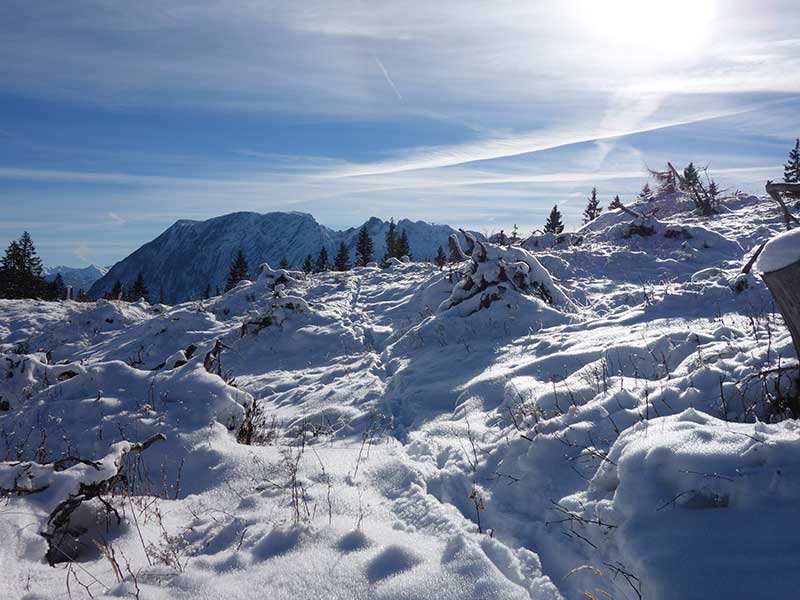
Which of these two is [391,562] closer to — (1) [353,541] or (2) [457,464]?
(1) [353,541]

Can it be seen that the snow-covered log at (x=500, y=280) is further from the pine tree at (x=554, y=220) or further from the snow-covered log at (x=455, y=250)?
the pine tree at (x=554, y=220)

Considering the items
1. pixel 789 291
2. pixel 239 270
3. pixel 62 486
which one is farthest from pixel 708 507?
pixel 239 270

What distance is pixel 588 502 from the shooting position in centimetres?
320

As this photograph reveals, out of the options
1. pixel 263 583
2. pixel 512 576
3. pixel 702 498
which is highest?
pixel 702 498

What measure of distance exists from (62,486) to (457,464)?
3.34 metres

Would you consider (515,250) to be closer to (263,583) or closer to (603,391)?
(603,391)

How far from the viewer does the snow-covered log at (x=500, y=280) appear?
10.1m

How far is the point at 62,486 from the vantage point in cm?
343

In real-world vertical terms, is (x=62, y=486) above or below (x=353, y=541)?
above

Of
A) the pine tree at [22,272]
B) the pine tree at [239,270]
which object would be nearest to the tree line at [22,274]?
the pine tree at [22,272]

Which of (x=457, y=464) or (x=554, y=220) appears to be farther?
(x=554, y=220)

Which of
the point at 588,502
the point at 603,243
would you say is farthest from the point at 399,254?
the point at 588,502

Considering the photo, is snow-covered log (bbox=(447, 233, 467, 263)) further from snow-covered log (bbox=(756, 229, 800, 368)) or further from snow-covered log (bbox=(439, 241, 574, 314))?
snow-covered log (bbox=(756, 229, 800, 368))

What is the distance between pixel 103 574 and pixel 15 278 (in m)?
60.0
